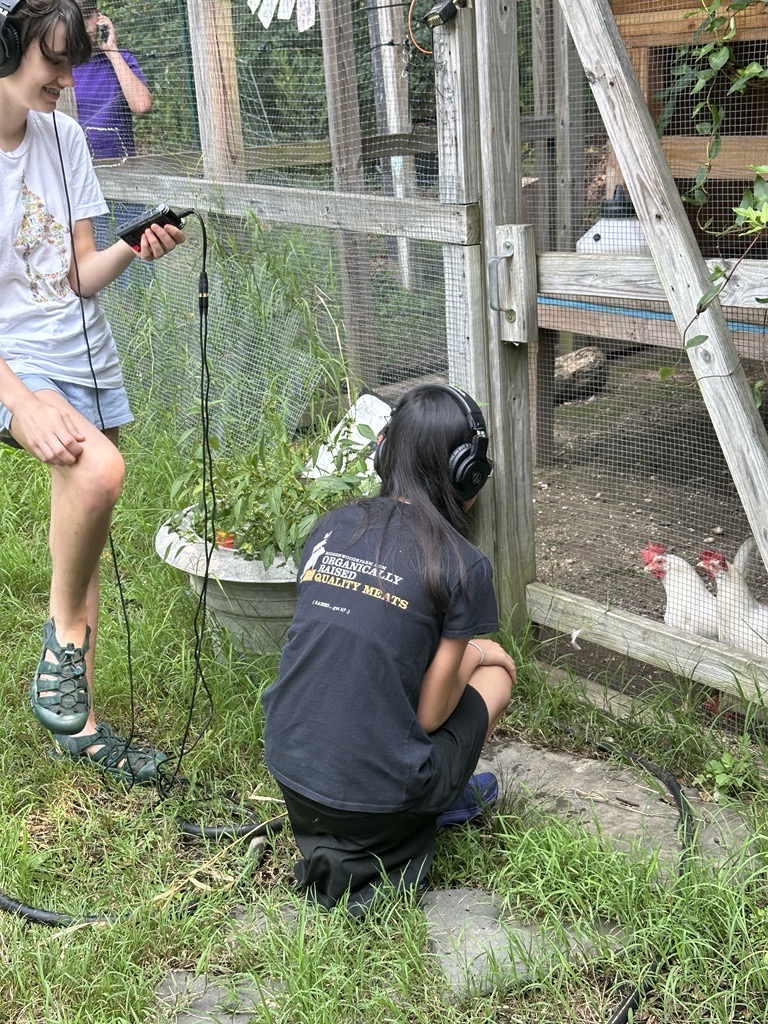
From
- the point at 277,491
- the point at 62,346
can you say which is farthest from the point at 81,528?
the point at 277,491

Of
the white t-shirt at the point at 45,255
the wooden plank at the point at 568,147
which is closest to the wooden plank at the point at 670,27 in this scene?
the wooden plank at the point at 568,147

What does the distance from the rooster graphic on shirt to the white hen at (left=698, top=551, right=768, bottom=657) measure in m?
2.01

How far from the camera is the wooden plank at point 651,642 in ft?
9.12

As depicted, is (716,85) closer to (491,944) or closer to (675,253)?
(675,253)

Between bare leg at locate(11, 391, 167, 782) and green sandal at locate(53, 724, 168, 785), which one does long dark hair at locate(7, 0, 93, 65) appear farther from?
green sandal at locate(53, 724, 168, 785)

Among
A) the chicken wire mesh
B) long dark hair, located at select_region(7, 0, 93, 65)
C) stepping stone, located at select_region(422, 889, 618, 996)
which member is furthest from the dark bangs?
stepping stone, located at select_region(422, 889, 618, 996)

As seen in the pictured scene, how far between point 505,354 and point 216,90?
1.90 m

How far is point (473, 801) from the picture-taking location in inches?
102

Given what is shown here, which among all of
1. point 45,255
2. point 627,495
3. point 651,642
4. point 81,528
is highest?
point 45,255

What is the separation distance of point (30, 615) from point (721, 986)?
8.52 ft

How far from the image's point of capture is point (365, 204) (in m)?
3.33

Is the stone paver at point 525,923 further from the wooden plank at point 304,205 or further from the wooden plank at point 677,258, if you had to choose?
the wooden plank at point 304,205

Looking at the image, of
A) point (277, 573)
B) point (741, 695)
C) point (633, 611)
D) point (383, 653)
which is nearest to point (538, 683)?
point (633, 611)

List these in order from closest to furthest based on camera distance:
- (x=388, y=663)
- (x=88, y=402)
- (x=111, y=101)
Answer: (x=388, y=663) → (x=88, y=402) → (x=111, y=101)
